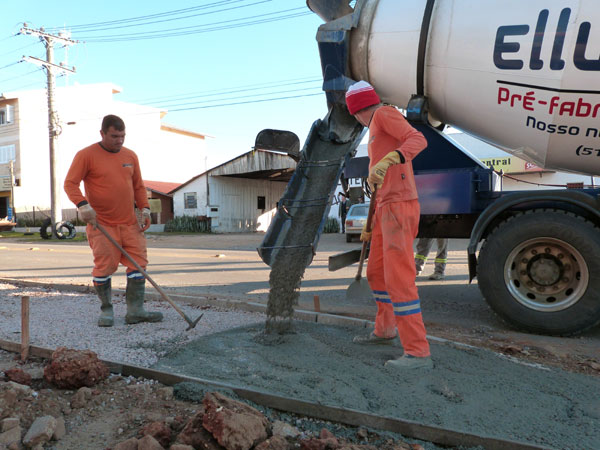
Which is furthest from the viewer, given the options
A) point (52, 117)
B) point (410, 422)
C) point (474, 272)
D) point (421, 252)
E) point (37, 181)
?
point (37, 181)

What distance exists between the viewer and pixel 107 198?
14.1ft

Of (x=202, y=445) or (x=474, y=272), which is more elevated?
(x=474, y=272)

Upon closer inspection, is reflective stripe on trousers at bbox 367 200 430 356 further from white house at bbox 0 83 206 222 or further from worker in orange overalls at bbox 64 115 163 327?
white house at bbox 0 83 206 222

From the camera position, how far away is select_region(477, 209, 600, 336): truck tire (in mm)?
3992

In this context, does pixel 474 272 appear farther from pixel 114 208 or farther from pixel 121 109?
pixel 121 109

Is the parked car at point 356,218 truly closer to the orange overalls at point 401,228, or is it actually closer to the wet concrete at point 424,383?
the wet concrete at point 424,383

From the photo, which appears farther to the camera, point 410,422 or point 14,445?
point 410,422

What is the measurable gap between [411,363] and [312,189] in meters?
1.98

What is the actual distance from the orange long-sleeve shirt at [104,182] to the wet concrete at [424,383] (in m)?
1.50

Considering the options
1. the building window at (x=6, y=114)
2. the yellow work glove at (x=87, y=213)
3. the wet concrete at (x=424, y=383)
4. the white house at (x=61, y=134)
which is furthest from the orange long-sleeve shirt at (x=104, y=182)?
Result: the building window at (x=6, y=114)

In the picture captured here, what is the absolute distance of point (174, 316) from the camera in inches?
189

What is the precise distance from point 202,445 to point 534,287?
335 centimetres

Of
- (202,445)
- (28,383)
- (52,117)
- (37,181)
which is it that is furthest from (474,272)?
(37,181)

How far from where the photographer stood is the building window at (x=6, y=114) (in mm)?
34781
